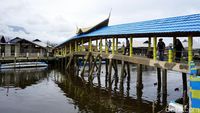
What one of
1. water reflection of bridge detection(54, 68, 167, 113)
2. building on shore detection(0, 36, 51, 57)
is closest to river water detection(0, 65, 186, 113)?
water reflection of bridge detection(54, 68, 167, 113)

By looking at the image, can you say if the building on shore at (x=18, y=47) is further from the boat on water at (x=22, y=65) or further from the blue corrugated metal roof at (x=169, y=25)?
the blue corrugated metal roof at (x=169, y=25)

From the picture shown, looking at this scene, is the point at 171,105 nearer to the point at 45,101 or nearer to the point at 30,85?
the point at 45,101

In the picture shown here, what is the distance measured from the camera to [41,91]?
73.7ft

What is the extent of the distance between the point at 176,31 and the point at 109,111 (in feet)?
21.0

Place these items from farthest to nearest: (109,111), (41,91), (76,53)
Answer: (76,53)
(41,91)
(109,111)

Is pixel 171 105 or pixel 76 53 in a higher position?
pixel 76 53

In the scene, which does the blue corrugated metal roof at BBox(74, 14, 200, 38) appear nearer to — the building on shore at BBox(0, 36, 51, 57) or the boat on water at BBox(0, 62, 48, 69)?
the boat on water at BBox(0, 62, 48, 69)

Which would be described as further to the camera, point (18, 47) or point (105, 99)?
point (18, 47)

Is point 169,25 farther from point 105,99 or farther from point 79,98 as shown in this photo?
point 79,98

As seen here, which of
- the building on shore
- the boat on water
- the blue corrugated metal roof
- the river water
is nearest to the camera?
the blue corrugated metal roof

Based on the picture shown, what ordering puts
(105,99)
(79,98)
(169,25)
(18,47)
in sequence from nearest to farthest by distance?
1. (169,25)
2. (105,99)
3. (79,98)
4. (18,47)

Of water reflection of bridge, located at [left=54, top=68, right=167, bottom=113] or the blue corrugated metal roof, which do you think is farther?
water reflection of bridge, located at [left=54, top=68, right=167, bottom=113]

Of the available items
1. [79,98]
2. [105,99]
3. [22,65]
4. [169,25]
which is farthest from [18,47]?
[169,25]

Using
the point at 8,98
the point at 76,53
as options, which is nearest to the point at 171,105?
the point at 8,98
